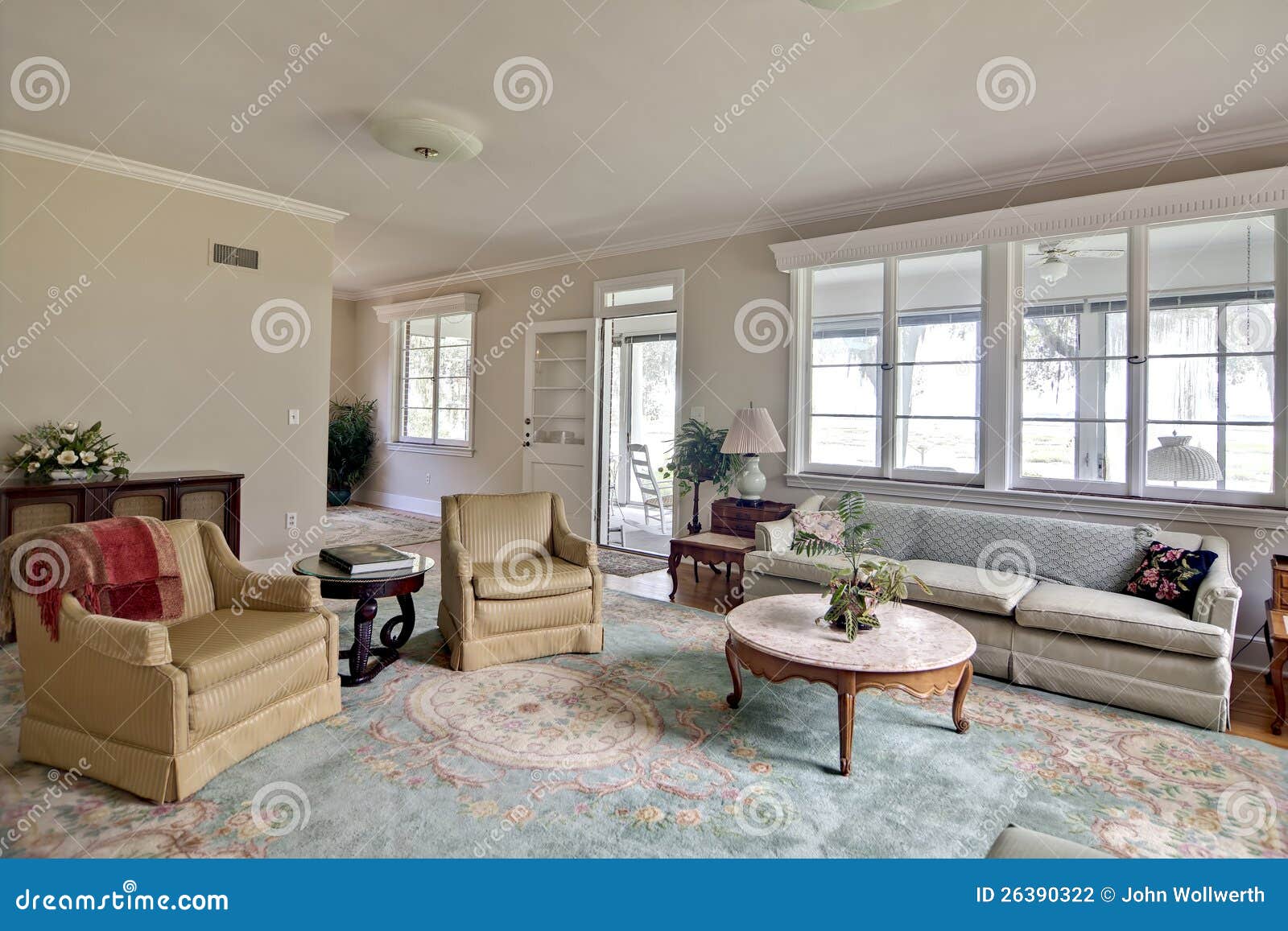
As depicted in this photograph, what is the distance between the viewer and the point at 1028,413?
4387mm

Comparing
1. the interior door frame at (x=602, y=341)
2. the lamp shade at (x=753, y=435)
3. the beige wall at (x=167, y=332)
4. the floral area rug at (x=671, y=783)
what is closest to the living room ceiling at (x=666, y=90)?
the beige wall at (x=167, y=332)

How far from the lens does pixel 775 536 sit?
436 cm

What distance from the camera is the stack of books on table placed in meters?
3.12

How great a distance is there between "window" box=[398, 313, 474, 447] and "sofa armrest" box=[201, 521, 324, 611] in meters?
5.04

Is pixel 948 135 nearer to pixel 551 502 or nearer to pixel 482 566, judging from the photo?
pixel 551 502

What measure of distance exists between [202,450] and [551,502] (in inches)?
106

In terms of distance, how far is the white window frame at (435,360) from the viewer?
7.79 meters

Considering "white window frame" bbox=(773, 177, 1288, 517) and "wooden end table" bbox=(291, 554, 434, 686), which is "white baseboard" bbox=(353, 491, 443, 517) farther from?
"white window frame" bbox=(773, 177, 1288, 517)

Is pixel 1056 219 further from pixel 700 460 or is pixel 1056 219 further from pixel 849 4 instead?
pixel 700 460

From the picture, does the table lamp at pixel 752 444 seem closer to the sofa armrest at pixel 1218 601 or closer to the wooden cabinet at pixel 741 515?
the wooden cabinet at pixel 741 515
